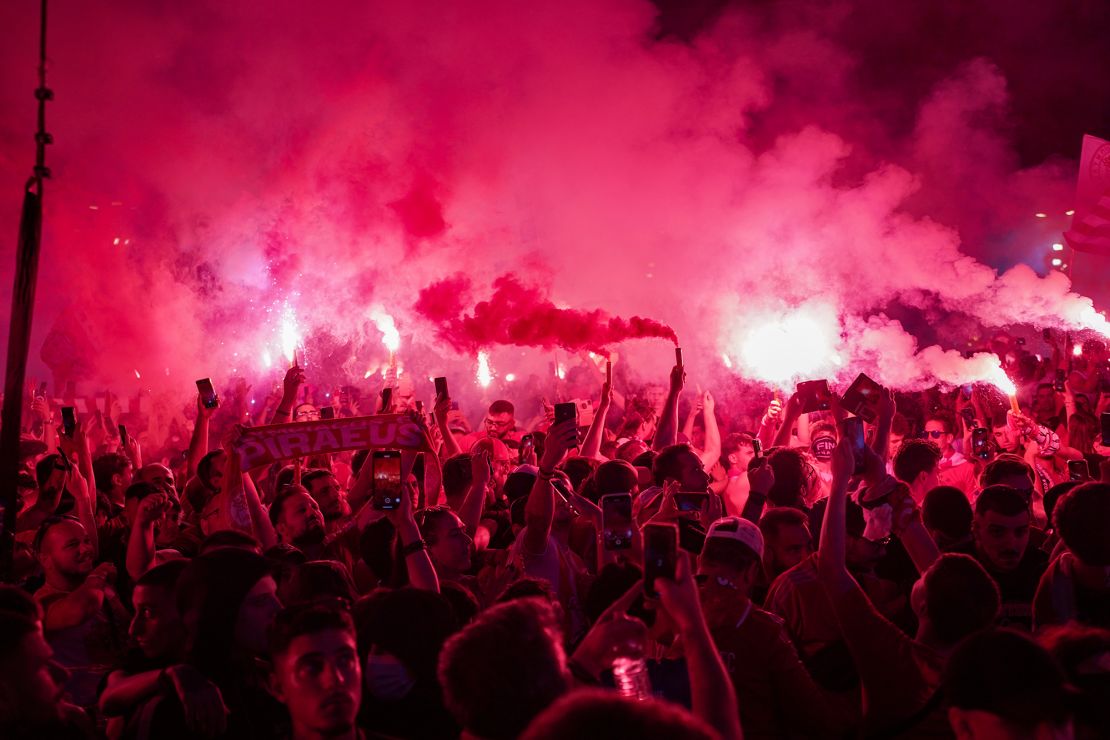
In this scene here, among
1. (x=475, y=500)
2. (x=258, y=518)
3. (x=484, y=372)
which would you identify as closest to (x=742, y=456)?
(x=475, y=500)

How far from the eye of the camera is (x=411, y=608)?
355 cm

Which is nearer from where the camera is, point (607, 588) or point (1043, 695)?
point (1043, 695)

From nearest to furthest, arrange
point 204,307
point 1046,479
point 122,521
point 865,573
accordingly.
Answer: point 865,573 < point 122,521 < point 1046,479 < point 204,307

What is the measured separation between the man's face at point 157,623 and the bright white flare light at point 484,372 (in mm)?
22949

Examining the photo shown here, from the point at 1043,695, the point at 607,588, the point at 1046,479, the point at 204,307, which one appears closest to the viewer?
the point at 1043,695

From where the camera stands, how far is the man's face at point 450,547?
5090 millimetres

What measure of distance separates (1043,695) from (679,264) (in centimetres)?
1445

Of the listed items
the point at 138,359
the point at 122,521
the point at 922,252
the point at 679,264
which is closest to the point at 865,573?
the point at 122,521

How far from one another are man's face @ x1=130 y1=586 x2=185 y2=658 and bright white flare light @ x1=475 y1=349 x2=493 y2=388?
22.9 meters

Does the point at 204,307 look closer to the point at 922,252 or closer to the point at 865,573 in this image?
the point at 922,252

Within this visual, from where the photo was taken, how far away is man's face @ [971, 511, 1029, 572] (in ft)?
15.2

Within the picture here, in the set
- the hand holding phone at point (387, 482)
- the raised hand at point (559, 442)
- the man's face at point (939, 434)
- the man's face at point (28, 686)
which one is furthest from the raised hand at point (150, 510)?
the man's face at point (939, 434)

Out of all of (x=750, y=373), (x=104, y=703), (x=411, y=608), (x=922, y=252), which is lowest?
(x=104, y=703)

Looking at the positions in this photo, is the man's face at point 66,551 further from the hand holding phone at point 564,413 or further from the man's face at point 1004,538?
the man's face at point 1004,538
